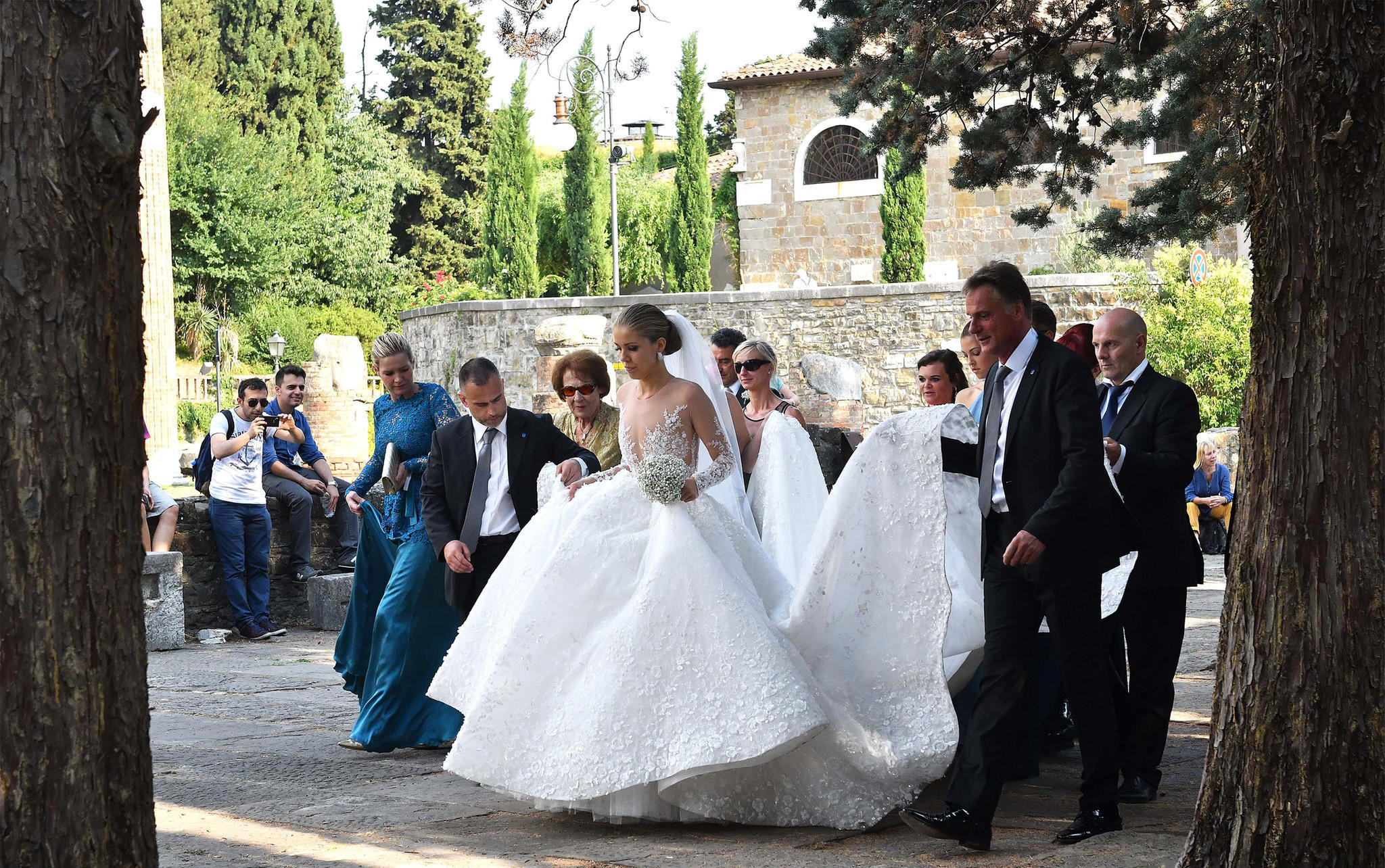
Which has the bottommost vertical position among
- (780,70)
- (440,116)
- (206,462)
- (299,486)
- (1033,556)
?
(299,486)

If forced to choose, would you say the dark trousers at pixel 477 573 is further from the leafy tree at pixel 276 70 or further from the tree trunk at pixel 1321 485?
the leafy tree at pixel 276 70

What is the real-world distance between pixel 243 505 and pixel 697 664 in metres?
7.04

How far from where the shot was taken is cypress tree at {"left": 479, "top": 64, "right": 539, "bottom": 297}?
44.7m

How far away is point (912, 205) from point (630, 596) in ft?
103

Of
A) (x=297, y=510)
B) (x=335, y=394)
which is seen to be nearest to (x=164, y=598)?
(x=297, y=510)

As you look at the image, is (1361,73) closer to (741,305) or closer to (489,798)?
(489,798)

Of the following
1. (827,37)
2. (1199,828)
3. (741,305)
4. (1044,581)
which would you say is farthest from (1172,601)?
(741,305)

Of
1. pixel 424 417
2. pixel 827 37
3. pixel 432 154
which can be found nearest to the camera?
pixel 424 417

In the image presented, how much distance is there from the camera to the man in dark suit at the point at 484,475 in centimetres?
638

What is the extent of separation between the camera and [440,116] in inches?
2189

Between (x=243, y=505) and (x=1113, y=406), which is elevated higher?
(x=1113, y=406)

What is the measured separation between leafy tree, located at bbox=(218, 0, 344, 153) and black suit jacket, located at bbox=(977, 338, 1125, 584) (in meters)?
48.5

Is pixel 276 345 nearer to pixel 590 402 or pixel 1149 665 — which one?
pixel 590 402

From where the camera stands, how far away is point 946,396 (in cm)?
647
